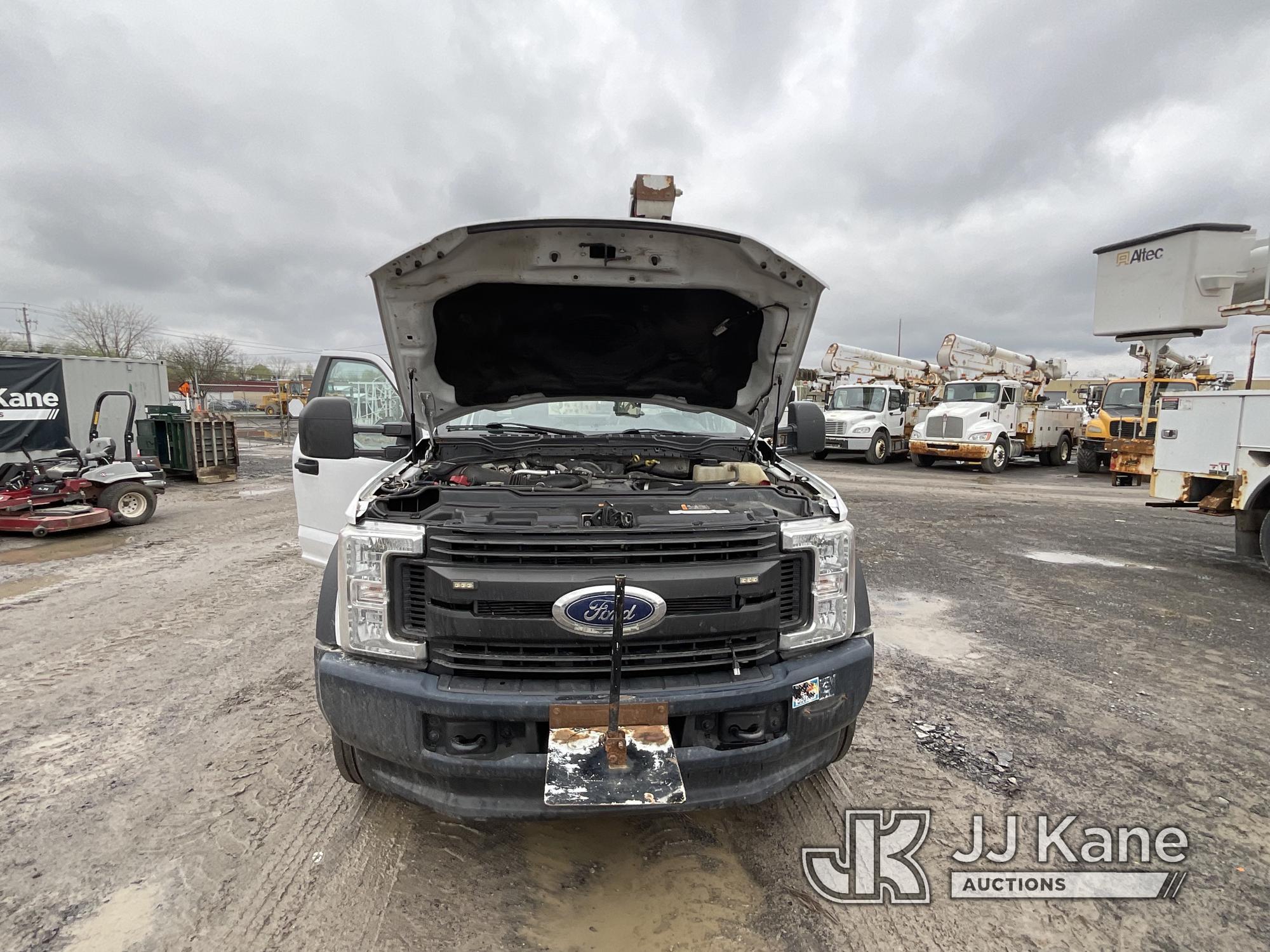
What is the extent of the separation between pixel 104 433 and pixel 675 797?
1668cm

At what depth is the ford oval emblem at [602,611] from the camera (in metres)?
2.06

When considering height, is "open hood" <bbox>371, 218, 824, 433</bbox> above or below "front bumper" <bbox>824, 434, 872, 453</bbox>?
above

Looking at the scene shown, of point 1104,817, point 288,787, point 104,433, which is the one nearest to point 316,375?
Result: point 288,787

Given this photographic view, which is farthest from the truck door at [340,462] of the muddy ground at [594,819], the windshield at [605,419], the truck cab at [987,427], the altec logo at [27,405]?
the truck cab at [987,427]

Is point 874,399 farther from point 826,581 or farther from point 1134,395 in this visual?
point 826,581

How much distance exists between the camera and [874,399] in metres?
19.1

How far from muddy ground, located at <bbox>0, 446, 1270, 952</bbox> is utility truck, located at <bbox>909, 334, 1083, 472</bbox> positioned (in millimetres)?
11599

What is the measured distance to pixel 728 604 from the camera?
2215mm

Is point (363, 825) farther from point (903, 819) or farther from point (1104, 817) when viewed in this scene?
point (1104, 817)

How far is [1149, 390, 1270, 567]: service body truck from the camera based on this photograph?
6.01m

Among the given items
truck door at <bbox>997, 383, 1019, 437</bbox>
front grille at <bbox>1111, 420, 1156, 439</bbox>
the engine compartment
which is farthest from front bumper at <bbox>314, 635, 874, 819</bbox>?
truck door at <bbox>997, 383, 1019, 437</bbox>

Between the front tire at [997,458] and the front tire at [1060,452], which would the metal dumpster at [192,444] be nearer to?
the front tire at [997,458]

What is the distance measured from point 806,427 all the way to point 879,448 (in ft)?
52.8

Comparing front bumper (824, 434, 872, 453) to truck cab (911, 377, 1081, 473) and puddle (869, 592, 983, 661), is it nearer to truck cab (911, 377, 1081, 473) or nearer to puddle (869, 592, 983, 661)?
truck cab (911, 377, 1081, 473)
